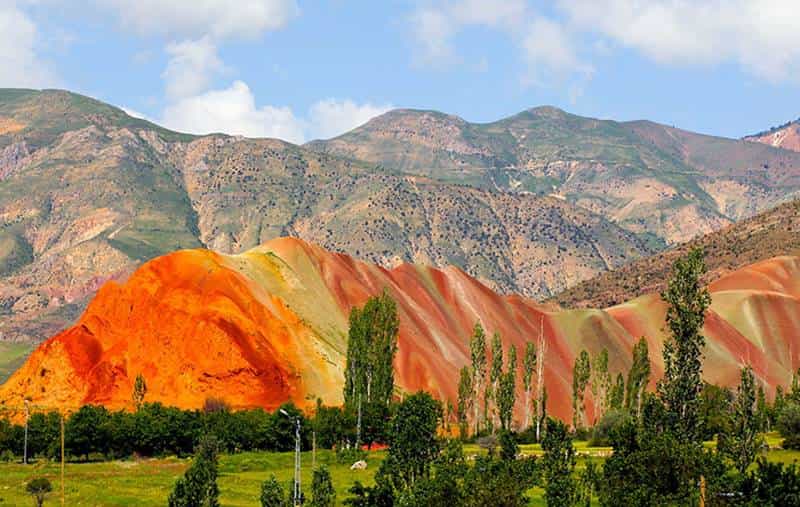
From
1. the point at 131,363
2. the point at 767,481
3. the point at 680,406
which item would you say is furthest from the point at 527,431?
the point at 767,481

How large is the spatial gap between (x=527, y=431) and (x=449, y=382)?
3639cm

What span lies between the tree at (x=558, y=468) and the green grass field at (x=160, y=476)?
741 inches

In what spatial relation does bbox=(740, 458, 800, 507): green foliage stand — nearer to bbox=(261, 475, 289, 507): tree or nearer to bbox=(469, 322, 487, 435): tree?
bbox=(261, 475, 289, 507): tree

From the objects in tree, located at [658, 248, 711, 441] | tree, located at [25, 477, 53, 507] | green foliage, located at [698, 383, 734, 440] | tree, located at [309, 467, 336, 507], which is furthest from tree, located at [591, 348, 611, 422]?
tree, located at [309, 467, 336, 507]

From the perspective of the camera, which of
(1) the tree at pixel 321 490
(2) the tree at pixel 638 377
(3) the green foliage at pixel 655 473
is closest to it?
(3) the green foliage at pixel 655 473

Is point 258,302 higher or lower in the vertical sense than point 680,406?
higher

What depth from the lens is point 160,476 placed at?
351 feet

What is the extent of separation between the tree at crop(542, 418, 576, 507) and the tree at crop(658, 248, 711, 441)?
7.33 metres

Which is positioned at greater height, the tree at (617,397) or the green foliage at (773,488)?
the tree at (617,397)

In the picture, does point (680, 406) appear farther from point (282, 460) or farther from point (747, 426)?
point (282, 460)

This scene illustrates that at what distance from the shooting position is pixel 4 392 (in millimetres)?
166500

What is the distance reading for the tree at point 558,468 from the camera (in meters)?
67.9

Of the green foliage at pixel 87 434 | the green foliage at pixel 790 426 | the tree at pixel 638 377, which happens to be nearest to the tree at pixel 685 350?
the green foliage at pixel 790 426

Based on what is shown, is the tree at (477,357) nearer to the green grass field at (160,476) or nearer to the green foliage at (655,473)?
the green grass field at (160,476)
